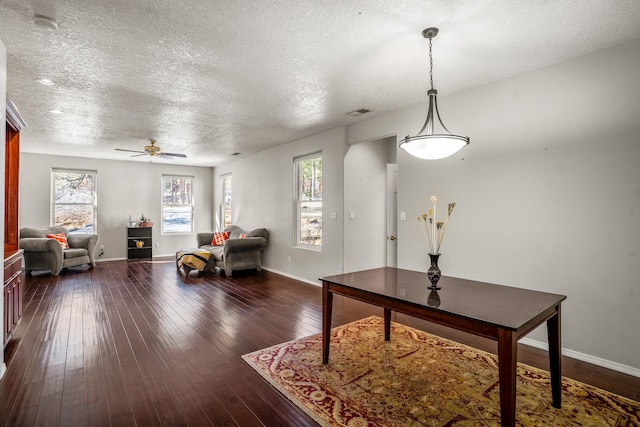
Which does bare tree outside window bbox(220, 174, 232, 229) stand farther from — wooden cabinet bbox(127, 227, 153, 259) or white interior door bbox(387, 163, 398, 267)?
white interior door bbox(387, 163, 398, 267)

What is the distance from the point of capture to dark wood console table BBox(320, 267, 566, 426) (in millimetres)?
1597

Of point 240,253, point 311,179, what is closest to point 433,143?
point 311,179

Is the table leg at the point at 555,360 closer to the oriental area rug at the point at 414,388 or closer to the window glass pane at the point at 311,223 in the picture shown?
the oriental area rug at the point at 414,388

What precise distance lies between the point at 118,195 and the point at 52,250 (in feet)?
8.12

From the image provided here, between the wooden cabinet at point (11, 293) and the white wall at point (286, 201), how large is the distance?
369 centimetres

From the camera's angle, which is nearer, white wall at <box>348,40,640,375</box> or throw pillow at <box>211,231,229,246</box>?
white wall at <box>348,40,640,375</box>

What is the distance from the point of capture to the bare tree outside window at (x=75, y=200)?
7.55m

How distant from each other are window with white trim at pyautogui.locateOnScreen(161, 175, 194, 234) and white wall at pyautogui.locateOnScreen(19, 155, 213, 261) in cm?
14

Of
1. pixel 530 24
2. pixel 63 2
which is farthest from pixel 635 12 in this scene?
pixel 63 2

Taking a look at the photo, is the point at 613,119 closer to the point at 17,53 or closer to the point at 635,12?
the point at 635,12

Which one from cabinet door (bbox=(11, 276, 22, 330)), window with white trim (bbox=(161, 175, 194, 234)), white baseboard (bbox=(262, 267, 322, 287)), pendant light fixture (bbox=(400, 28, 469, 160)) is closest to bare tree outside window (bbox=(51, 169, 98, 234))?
window with white trim (bbox=(161, 175, 194, 234))

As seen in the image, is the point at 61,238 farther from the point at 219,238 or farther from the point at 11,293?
the point at 11,293

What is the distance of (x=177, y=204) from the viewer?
9.20 metres

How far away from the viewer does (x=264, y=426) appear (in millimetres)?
1890
